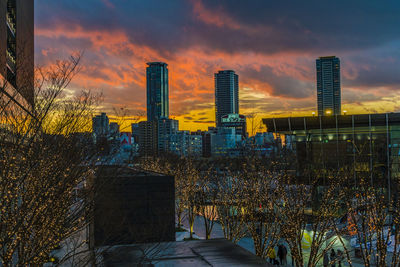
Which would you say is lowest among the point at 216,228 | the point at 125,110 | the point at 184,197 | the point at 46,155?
the point at 216,228

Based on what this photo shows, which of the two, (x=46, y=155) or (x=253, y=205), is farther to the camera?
(x=253, y=205)

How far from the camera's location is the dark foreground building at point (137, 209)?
1434cm

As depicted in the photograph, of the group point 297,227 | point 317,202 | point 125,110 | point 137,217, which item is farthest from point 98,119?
point 317,202

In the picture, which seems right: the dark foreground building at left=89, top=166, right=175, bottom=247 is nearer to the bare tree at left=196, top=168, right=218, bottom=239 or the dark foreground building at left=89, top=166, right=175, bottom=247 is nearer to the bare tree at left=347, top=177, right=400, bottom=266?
the bare tree at left=196, top=168, right=218, bottom=239

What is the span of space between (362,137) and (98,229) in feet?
70.3

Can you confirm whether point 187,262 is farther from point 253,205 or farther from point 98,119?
point 98,119

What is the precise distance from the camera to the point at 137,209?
579 inches

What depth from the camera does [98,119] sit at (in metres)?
18.8

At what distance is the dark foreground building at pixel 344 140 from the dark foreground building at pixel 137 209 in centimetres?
1309

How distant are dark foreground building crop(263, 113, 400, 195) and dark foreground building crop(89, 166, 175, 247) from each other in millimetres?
13090

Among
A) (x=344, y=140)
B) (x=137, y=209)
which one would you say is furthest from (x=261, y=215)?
(x=344, y=140)

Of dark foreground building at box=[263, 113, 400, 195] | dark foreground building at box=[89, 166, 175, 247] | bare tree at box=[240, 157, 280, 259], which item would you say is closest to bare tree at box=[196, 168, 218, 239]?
bare tree at box=[240, 157, 280, 259]

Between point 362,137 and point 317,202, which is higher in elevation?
point 362,137

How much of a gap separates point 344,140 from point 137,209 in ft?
63.5
